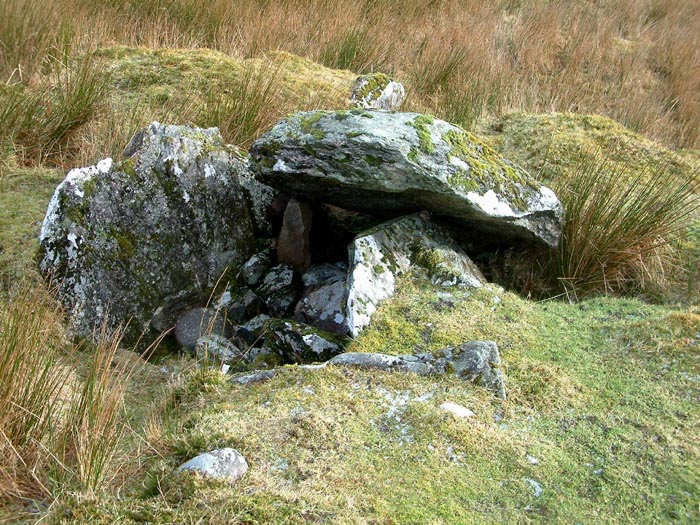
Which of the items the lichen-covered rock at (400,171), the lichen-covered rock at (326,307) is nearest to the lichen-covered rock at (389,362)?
the lichen-covered rock at (326,307)

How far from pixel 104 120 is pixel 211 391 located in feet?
9.96

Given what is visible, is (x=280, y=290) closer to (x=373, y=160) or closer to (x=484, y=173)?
(x=373, y=160)

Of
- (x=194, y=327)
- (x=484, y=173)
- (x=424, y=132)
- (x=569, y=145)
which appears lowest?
(x=194, y=327)

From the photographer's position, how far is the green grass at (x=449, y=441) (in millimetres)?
2205

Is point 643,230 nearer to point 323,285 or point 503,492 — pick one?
point 323,285

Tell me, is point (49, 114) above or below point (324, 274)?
above

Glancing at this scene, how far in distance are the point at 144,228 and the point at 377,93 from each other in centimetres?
279

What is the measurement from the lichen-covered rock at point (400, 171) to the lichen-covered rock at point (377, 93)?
171cm

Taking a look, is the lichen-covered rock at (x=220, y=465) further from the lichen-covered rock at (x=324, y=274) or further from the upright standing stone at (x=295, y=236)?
the upright standing stone at (x=295, y=236)

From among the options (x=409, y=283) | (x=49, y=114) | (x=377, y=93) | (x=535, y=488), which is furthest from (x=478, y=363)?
(x=49, y=114)

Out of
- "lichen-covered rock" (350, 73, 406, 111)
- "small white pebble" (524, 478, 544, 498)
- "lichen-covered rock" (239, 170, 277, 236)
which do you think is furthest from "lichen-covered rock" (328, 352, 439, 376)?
"lichen-covered rock" (350, 73, 406, 111)

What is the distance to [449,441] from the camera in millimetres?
2549

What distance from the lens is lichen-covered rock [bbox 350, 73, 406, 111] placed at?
5734mm

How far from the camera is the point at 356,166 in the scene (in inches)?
147
